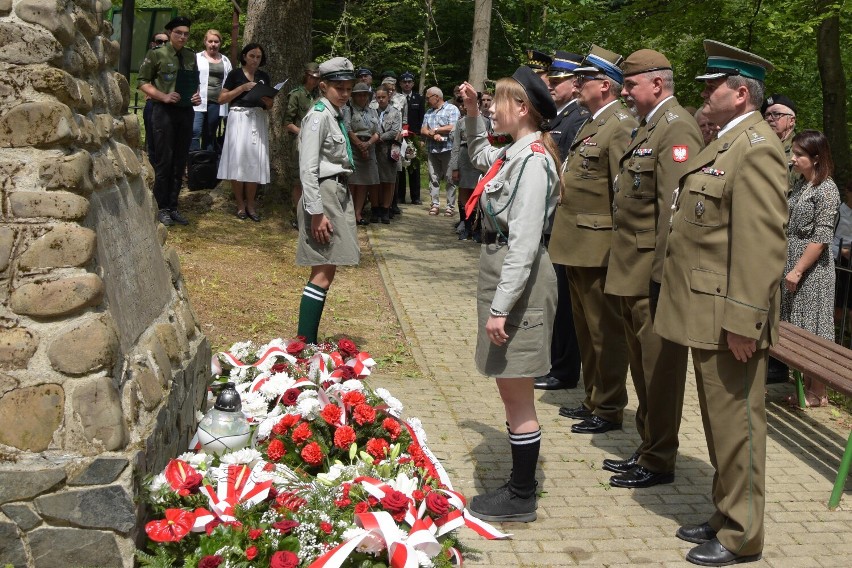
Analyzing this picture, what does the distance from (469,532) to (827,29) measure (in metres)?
10.00

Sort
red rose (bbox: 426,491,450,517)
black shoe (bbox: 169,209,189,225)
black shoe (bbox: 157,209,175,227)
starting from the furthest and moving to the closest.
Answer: black shoe (bbox: 169,209,189,225), black shoe (bbox: 157,209,175,227), red rose (bbox: 426,491,450,517)

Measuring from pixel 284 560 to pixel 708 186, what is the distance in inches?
96.3

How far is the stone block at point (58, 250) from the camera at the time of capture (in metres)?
3.72

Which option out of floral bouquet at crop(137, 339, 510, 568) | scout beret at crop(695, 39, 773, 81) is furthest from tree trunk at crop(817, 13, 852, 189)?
floral bouquet at crop(137, 339, 510, 568)

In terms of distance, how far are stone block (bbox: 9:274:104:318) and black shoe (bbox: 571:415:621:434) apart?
3573 millimetres

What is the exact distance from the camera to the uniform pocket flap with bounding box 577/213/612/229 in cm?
620

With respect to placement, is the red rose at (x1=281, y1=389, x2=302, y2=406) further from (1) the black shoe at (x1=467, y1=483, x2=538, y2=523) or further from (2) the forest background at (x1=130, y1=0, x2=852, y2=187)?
(2) the forest background at (x1=130, y1=0, x2=852, y2=187)

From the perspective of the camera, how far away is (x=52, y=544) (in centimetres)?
361

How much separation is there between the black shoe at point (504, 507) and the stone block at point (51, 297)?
2201 millimetres

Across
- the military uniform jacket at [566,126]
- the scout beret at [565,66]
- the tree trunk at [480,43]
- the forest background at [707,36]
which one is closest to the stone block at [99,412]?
the scout beret at [565,66]

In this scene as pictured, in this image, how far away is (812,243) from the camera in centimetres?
705

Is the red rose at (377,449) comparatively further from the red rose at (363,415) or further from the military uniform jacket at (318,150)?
the military uniform jacket at (318,150)

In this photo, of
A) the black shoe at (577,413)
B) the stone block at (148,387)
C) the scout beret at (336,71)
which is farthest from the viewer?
the scout beret at (336,71)

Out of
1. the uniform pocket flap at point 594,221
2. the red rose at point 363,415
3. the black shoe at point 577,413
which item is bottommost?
the black shoe at point 577,413
